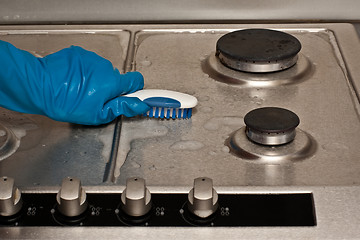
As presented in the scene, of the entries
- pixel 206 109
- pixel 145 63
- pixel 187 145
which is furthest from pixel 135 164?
pixel 145 63

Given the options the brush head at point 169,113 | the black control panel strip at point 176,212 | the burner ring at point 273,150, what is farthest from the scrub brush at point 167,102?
the black control panel strip at point 176,212

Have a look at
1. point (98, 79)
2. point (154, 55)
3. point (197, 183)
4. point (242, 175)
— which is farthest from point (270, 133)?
point (154, 55)

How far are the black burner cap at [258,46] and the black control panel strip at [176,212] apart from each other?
408mm

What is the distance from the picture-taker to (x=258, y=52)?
1.32m

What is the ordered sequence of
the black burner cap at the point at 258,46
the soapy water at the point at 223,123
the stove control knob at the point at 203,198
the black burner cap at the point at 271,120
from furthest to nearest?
the black burner cap at the point at 258,46 < the soapy water at the point at 223,123 < the black burner cap at the point at 271,120 < the stove control knob at the point at 203,198

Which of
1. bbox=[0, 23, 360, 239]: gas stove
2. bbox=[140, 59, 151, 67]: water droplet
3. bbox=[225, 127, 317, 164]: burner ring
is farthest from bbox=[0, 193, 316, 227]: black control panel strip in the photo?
bbox=[140, 59, 151, 67]: water droplet

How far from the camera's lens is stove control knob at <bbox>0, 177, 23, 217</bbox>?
934 mm

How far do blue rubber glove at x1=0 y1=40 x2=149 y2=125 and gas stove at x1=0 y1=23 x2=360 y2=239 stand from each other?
4 cm

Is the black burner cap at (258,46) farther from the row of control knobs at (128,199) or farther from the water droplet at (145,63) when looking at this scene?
the row of control knobs at (128,199)

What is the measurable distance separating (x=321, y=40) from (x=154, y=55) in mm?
391

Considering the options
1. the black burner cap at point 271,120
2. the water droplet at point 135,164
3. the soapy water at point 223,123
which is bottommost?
the water droplet at point 135,164

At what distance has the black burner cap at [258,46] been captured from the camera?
1.31 metres

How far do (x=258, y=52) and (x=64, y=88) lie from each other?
422 millimetres

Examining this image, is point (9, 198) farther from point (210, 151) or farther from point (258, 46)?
point (258, 46)
